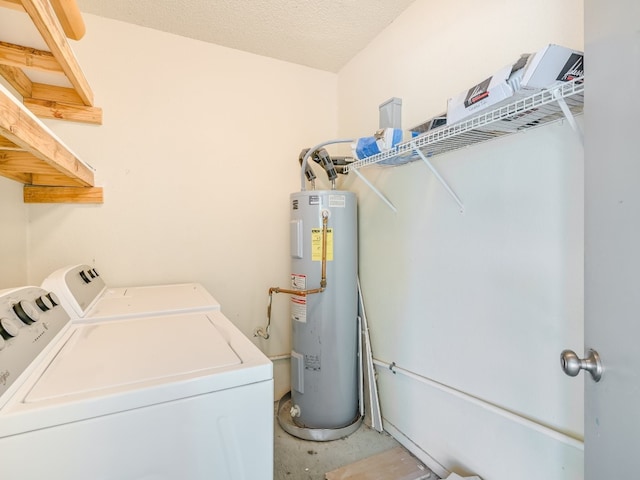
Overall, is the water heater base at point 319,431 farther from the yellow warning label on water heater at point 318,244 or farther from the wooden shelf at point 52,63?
the wooden shelf at point 52,63

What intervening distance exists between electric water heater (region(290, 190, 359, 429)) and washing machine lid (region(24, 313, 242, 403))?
0.87m

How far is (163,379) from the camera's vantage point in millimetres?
743

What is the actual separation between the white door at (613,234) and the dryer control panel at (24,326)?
1.24 metres

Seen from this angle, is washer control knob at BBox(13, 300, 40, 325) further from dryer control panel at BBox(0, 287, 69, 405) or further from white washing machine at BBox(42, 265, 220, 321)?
white washing machine at BBox(42, 265, 220, 321)

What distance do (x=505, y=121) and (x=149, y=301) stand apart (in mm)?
1695

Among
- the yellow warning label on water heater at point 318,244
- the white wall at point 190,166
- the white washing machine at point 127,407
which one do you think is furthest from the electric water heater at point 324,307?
the white washing machine at point 127,407

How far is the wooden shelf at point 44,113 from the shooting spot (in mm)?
860

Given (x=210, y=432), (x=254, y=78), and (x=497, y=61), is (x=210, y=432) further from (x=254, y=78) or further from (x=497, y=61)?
(x=254, y=78)

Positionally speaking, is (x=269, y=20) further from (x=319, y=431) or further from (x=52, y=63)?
(x=319, y=431)

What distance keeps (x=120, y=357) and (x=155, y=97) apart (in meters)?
1.78

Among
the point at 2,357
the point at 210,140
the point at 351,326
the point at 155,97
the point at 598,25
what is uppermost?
the point at 155,97

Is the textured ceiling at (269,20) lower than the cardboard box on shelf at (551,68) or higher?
higher

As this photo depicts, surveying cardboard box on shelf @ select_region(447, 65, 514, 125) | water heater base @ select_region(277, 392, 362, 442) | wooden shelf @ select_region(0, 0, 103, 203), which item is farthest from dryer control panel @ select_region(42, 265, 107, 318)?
cardboard box on shelf @ select_region(447, 65, 514, 125)

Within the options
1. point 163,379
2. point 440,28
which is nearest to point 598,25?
point 440,28
